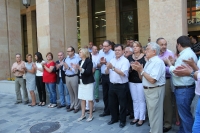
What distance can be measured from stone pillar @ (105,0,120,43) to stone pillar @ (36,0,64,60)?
4321 millimetres

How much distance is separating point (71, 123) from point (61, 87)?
1.75 metres

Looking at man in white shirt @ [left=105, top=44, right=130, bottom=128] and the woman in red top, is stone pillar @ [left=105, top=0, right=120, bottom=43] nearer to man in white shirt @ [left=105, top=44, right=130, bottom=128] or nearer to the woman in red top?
the woman in red top

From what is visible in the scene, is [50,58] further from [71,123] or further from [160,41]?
[160,41]

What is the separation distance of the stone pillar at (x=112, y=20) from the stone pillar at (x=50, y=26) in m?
4.32

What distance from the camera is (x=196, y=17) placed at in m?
10.5

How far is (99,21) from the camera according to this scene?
499 inches

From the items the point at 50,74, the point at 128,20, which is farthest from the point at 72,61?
the point at 128,20

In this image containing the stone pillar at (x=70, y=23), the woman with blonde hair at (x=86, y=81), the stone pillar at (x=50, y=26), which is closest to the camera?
the woman with blonde hair at (x=86, y=81)

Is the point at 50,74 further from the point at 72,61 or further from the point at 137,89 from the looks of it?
the point at 137,89

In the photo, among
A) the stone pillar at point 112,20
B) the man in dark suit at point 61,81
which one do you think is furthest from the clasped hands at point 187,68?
the stone pillar at point 112,20

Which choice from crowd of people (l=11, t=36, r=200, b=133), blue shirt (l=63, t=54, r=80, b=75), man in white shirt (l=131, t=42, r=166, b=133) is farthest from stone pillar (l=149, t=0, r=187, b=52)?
blue shirt (l=63, t=54, r=80, b=75)

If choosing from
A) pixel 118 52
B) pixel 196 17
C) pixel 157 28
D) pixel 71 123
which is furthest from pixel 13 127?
pixel 196 17

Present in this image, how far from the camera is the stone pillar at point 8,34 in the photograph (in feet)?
31.9

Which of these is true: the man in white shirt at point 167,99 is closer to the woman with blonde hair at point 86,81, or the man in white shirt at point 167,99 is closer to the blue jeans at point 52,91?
the woman with blonde hair at point 86,81
